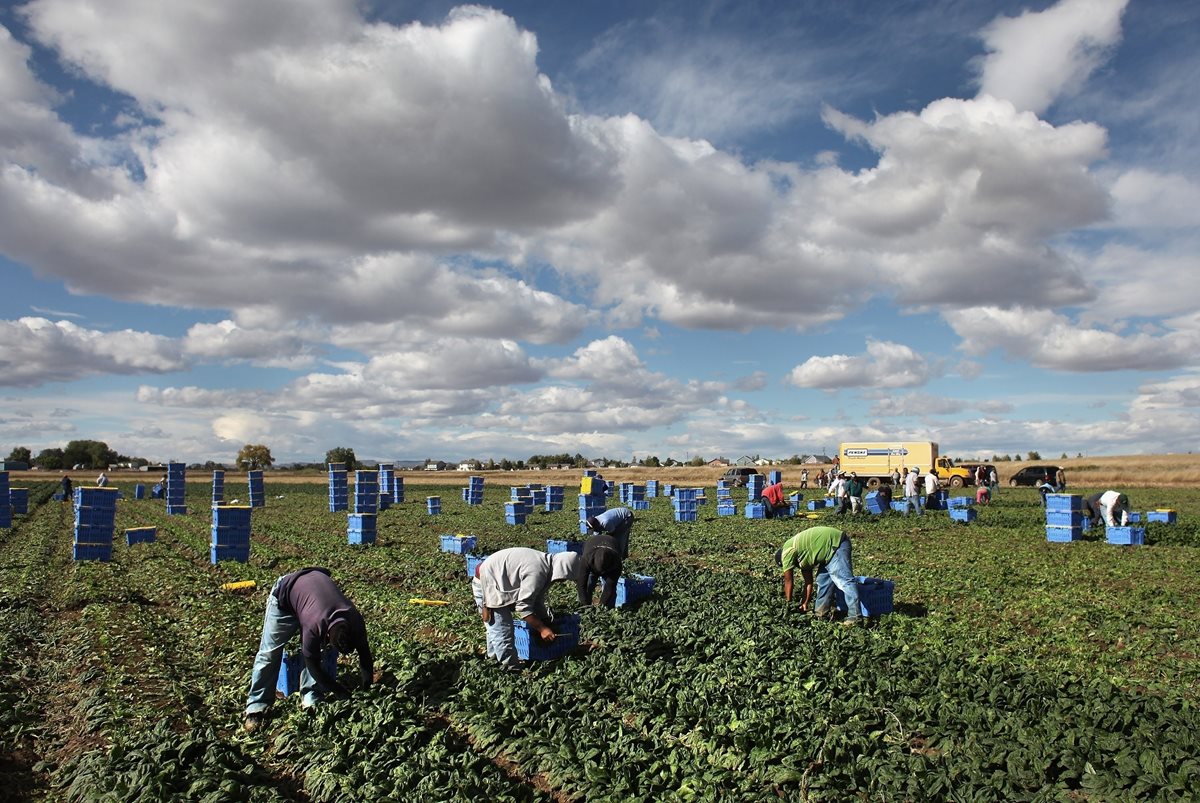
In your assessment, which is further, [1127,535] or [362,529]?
[362,529]

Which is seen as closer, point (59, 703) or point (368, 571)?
point (59, 703)

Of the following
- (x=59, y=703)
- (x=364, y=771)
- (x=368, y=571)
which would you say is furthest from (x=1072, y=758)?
(x=368, y=571)

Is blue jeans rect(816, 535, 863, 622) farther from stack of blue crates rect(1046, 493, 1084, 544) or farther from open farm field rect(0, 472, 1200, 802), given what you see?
stack of blue crates rect(1046, 493, 1084, 544)

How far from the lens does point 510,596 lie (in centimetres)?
927

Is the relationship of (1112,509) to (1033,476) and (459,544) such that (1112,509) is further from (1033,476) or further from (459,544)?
(1033,476)

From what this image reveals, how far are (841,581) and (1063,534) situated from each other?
588 inches

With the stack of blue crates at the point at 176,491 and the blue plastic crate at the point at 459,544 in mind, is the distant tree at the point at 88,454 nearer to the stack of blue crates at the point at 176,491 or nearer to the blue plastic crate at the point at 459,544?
the stack of blue crates at the point at 176,491

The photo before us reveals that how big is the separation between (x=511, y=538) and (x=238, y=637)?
13.7 m

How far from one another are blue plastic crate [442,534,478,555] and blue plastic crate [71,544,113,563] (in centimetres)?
899

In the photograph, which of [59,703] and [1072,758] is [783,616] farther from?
[59,703]

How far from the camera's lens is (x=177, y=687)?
930 centimetres

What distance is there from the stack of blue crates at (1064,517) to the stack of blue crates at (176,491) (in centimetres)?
3657

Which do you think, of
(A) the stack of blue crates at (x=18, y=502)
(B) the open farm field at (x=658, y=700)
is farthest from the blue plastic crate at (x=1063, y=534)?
(A) the stack of blue crates at (x=18, y=502)

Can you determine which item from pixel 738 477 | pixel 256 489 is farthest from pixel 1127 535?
pixel 256 489
